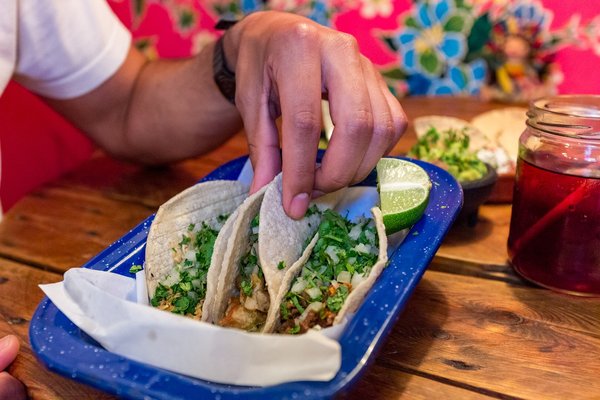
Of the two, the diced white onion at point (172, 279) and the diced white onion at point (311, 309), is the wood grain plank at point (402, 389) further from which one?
the diced white onion at point (172, 279)

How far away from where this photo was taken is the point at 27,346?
1.09 metres

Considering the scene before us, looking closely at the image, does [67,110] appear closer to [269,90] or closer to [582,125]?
[269,90]

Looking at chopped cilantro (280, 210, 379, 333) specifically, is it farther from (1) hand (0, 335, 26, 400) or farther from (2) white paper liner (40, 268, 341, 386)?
(1) hand (0, 335, 26, 400)

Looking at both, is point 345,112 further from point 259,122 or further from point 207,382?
point 207,382

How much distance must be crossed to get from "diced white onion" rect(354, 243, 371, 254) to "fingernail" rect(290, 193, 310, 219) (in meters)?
0.12

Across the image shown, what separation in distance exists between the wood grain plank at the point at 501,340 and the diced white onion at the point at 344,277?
15 centimetres

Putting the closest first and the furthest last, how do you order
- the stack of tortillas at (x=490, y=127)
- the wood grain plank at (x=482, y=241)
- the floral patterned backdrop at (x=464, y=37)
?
the wood grain plank at (x=482, y=241)
the stack of tortillas at (x=490, y=127)
the floral patterned backdrop at (x=464, y=37)

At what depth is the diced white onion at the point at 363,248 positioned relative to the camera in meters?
1.04

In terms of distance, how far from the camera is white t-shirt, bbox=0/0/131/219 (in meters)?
1.71

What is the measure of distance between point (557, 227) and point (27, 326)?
3.35 ft

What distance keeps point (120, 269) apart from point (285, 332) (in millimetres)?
325

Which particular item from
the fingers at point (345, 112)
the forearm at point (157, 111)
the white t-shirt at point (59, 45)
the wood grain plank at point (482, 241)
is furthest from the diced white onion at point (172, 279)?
the white t-shirt at point (59, 45)

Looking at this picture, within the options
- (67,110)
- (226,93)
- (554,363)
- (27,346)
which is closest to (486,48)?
(226,93)

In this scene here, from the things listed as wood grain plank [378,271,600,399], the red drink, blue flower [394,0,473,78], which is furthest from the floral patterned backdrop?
wood grain plank [378,271,600,399]
